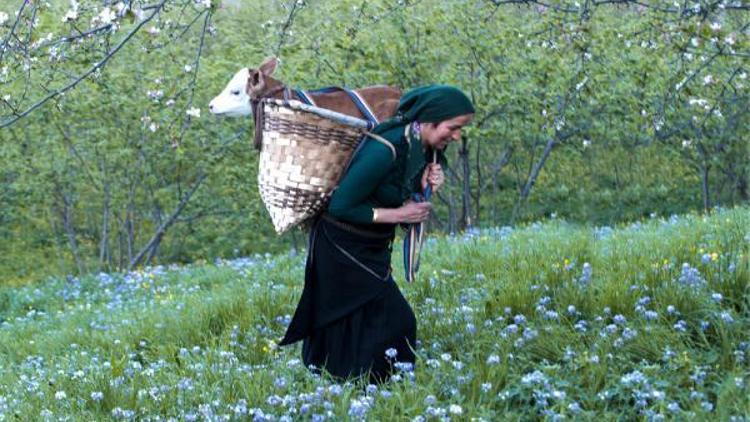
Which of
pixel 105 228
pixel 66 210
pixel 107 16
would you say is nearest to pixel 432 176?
pixel 107 16

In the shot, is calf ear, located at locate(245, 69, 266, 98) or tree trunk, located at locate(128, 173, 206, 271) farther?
tree trunk, located at locate(128, 173, 206, 271)

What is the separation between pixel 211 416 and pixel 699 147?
15.8 m

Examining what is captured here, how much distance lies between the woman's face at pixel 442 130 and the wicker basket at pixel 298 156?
292 millimetres

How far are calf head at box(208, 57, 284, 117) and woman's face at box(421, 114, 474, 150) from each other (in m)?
0.71

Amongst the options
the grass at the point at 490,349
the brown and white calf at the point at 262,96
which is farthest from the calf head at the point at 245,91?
the grass at the point at 490,349

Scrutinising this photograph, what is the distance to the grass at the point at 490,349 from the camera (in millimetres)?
4145

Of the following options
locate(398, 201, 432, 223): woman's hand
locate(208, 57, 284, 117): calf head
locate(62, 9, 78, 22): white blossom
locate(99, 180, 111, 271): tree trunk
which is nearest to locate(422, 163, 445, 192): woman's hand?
locate(398, 201, 432, 223): woman's hand

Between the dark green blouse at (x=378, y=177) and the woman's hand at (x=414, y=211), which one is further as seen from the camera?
the woman's hand at (x=414, y=211)

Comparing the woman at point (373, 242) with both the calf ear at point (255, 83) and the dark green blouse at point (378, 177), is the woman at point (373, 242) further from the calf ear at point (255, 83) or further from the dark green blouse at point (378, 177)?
the calf ear at point (255, 83)

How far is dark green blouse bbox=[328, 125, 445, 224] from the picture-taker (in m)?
4.41

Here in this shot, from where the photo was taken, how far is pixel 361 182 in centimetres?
441

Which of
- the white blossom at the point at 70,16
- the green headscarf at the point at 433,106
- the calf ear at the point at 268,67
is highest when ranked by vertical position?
the white blossom at the point at 70,16

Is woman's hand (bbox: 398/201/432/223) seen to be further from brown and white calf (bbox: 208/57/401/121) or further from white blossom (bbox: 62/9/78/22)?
white blossom (bbox: 62/9/78/22)

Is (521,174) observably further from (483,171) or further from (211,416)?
(211,416)
